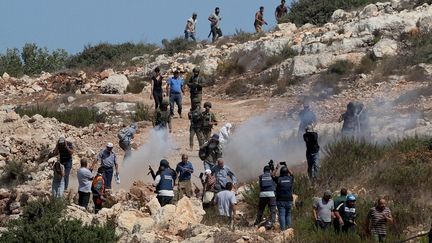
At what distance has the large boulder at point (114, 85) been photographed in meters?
35.0

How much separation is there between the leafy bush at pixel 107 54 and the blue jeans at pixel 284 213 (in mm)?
24338

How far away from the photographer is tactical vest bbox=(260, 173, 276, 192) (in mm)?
18609

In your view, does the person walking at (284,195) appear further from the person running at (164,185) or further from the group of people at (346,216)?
the person running at (164,185)

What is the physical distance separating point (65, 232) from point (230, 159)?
7.74 m

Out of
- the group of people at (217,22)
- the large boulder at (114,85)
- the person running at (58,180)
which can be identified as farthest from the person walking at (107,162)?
the group of people at (217,22)

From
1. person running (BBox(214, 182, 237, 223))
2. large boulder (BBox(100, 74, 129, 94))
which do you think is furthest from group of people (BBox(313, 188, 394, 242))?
large boulder (BBox(100, 74, 129, 94))

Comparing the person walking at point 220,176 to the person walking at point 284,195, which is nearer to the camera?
the person walking at point 284,195

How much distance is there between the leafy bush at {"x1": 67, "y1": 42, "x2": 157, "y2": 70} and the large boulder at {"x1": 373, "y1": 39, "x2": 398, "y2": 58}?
519 inches

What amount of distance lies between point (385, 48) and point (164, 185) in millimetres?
14687

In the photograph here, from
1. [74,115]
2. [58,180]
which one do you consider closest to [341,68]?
[74,115]

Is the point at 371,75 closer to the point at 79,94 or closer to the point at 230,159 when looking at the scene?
→ the point at 230,159

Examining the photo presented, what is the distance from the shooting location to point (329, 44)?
33.4 meters

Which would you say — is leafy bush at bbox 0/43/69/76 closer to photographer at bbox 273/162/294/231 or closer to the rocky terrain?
the rocky terrain

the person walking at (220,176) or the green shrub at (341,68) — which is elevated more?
the green shrub at (341,68)
